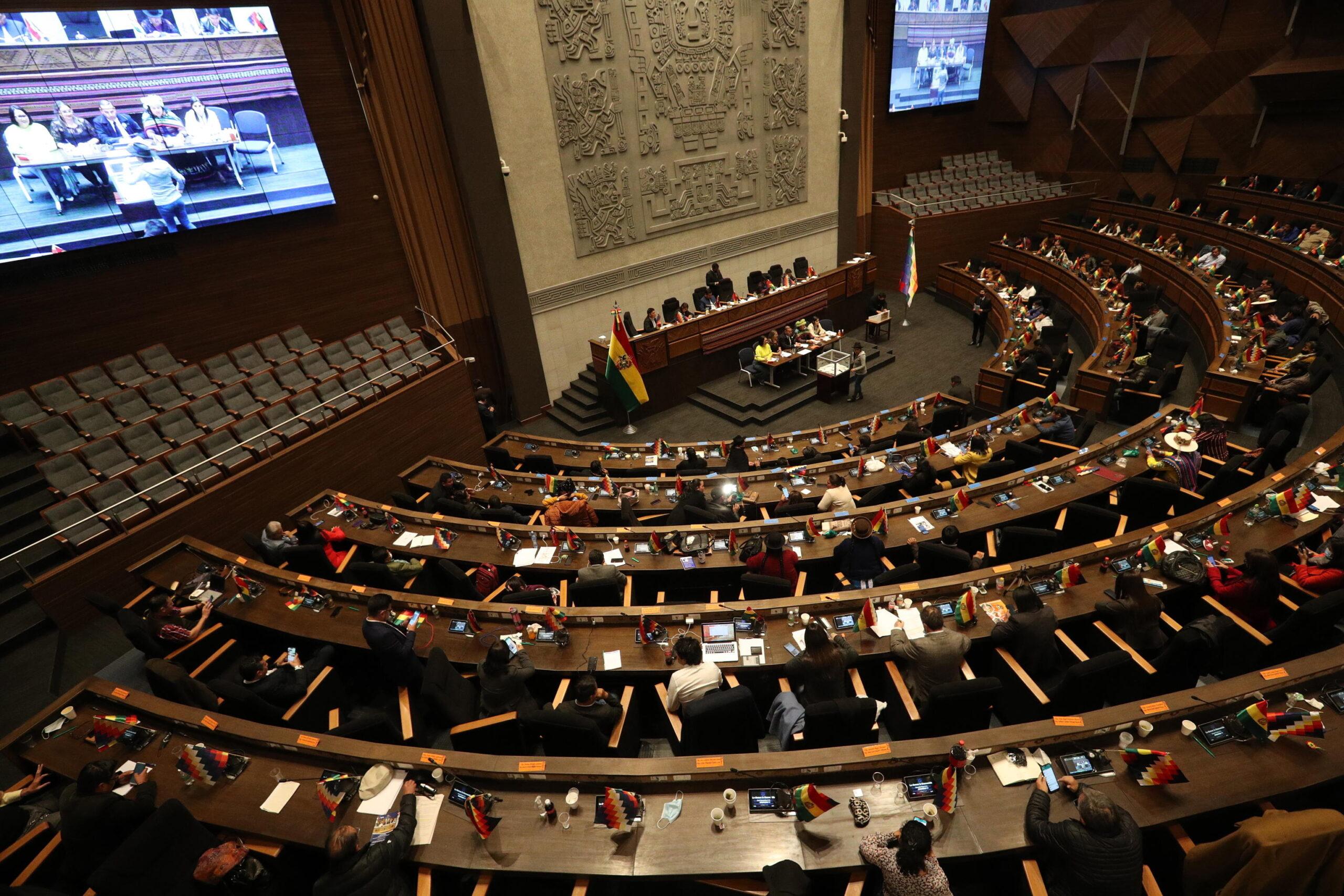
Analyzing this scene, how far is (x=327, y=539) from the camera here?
21.8 ft

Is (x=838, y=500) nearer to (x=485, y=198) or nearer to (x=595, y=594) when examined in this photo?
(x=595, y=594)

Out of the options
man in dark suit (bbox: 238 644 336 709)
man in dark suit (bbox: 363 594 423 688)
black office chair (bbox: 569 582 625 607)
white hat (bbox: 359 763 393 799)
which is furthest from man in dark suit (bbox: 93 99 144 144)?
white hat (bbox: 359 763 393 799)

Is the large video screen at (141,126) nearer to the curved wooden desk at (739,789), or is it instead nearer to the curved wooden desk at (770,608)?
the curved wooden desk at (770,608)

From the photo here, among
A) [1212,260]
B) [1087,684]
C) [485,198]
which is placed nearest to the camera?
[1087,684]

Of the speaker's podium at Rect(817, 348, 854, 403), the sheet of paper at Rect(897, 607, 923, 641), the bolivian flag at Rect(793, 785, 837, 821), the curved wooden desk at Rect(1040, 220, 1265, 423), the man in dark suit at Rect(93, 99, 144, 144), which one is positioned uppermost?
the man in dark suit at Rect(93, 99, 144, 144)

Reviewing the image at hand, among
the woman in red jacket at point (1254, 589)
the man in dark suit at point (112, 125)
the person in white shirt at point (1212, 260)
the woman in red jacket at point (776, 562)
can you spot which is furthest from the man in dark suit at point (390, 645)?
the person in white shirt at point (1212, 260)

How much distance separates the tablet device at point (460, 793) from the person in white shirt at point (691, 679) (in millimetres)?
1284

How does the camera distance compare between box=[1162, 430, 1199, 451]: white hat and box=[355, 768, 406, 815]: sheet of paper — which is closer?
box=[355, 768, 406, 815]: sheet of paper

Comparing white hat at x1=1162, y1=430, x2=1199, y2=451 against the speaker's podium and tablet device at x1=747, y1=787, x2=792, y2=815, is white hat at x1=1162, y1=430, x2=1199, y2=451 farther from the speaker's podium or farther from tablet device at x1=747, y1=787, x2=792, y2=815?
tablet device at x1=747, y1=787, x2=792, y2=815

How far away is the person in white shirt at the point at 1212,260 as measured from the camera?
11.7 metres

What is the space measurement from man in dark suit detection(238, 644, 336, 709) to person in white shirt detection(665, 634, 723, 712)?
9.07ft

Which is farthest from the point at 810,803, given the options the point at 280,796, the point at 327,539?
the point at 327,539

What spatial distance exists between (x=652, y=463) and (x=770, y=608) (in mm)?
3853

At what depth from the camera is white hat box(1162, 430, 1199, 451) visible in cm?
636
